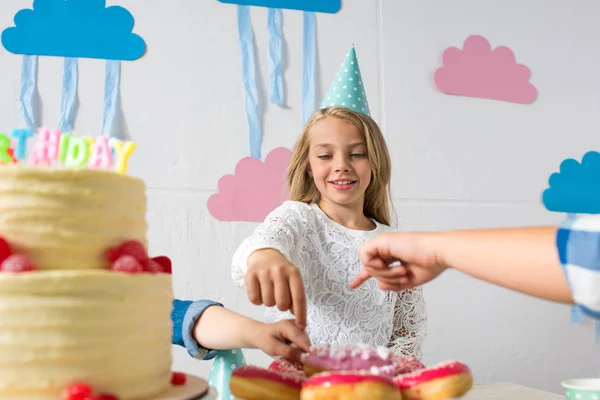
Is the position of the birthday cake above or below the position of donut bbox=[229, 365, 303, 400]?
above

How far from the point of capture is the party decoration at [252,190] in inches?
69.7

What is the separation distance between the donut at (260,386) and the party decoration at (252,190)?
1.22 m

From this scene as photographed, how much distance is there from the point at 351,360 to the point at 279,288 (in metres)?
0.12

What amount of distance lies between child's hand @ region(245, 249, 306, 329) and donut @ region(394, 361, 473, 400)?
0.56 ft

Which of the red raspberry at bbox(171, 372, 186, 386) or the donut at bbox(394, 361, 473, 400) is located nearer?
the donut at bbox(394, 361, 473, 400)

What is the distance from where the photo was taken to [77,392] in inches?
20.8

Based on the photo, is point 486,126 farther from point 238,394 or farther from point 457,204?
point 238,394

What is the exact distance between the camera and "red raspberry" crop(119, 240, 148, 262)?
606 mm

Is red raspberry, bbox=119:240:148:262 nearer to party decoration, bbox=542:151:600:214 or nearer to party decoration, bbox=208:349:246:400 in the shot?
party decoration, bbox=208:349:246:400

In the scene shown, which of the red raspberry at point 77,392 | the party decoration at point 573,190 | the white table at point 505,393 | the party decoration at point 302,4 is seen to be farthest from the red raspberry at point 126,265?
the party decoration at point 573,190

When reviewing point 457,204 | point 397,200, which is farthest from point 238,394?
point 457,204

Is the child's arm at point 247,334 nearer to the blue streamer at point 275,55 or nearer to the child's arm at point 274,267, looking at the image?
the child's arm at point 274,267

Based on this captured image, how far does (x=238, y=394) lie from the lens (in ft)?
1.84

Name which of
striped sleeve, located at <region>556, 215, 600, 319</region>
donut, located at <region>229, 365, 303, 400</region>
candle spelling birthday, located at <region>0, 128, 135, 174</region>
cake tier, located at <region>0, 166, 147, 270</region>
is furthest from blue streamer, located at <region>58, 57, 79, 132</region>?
striped sleeve, located at <region>556, 215, 600, 319</region>
